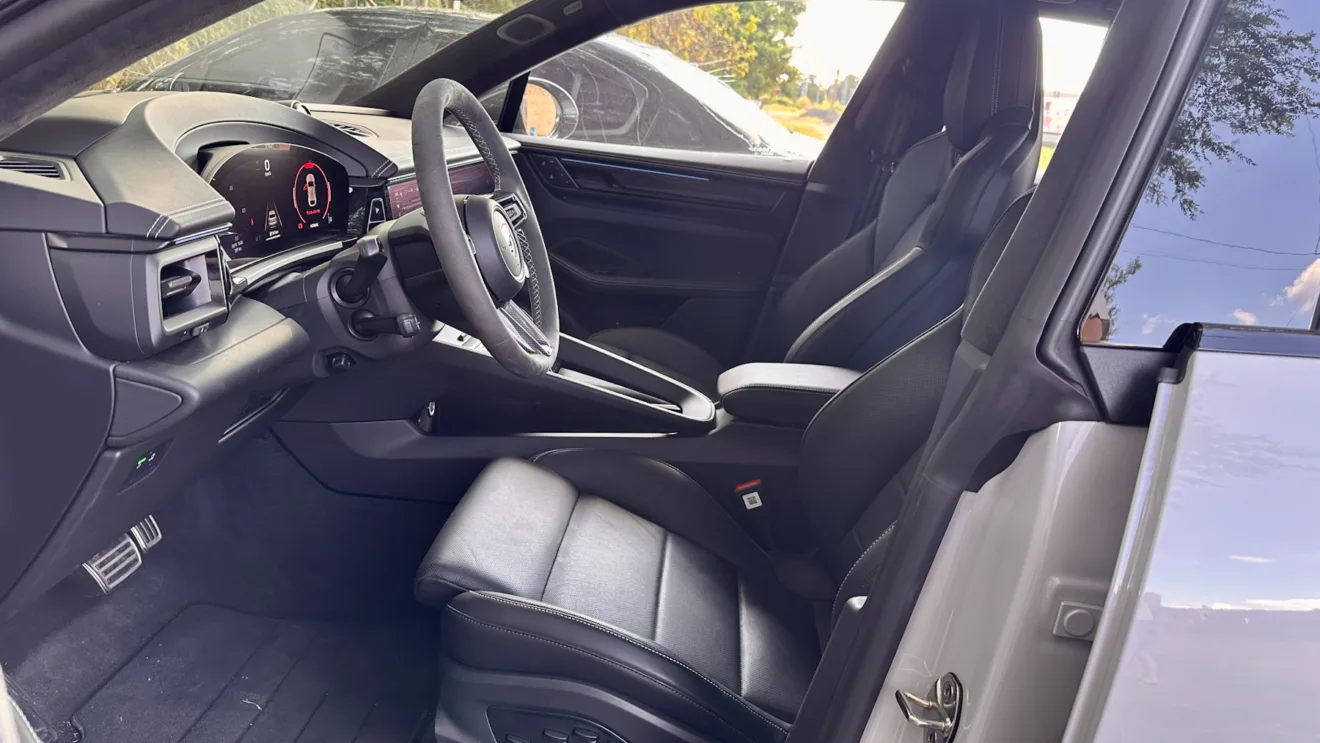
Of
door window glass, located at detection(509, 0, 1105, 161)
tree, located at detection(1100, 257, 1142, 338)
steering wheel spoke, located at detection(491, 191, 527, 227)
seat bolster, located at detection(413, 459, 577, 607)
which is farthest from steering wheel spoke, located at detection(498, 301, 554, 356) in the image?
door window glass, located at detection(509, 0, 1105, 161)

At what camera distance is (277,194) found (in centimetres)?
167

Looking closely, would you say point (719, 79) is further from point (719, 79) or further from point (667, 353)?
point (667, 353)

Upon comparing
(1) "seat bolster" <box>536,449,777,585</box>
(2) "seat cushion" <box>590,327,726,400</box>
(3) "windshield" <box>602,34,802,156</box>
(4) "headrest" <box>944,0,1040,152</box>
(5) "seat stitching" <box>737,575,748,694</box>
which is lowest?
(5) "seat stitching" <box>737,575,748,694</box>

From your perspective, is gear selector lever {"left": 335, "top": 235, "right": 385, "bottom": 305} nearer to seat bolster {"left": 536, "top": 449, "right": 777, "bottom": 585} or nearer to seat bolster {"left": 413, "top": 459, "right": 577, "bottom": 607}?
seat bolster {"left": 413, "top": 459, "right": 577, "bottom": 607}

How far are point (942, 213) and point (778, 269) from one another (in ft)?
3.09

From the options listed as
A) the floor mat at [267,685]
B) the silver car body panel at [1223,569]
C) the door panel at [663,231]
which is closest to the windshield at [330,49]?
the door panel at [663,231]

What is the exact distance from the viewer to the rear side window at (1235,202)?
2.53 ft

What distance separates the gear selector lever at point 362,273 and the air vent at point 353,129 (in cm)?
55

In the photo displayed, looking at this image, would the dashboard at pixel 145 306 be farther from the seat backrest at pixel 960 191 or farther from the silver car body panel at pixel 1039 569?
the silver car body panel at pixel 1039 569

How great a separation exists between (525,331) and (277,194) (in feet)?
1.77

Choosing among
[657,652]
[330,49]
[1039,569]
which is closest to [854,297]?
[657,652]

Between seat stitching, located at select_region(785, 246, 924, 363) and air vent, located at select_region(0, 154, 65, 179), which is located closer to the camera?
air vent, located at select_region(0, 154, 65, 179)

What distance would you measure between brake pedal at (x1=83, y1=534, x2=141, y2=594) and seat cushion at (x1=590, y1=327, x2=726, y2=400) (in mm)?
1310

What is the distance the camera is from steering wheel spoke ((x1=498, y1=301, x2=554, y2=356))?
1.48 meters
